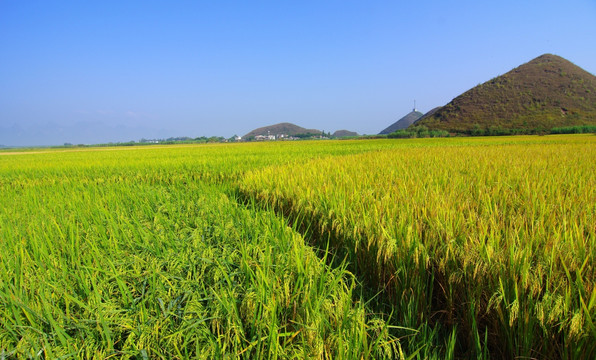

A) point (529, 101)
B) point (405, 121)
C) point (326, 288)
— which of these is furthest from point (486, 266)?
point (405, 121)

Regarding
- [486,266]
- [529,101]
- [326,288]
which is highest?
[529,101]

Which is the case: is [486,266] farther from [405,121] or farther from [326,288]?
[405,121]

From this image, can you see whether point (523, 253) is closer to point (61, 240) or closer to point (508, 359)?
point (508, 359)

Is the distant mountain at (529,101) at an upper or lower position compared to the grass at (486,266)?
upper

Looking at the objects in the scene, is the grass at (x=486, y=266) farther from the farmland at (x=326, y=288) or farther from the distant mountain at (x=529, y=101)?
the distant mountain at (x=529, y=101)

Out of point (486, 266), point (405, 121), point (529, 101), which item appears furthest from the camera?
point (405, 121)

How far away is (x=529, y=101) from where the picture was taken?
55.4 metres

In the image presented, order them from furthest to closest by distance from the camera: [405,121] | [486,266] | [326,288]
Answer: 1. [405,121]
2. [326,288]
3. [486,266]

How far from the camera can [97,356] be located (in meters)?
0.93

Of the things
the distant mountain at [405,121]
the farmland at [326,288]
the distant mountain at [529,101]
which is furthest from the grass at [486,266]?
the distant mountain at [405,121]

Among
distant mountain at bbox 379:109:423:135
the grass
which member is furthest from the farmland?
distant mountain at bbox 379:109:423:135

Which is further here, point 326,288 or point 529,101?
point 529,101

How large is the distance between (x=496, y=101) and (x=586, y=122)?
17.8 meters

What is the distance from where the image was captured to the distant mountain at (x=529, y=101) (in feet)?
157
